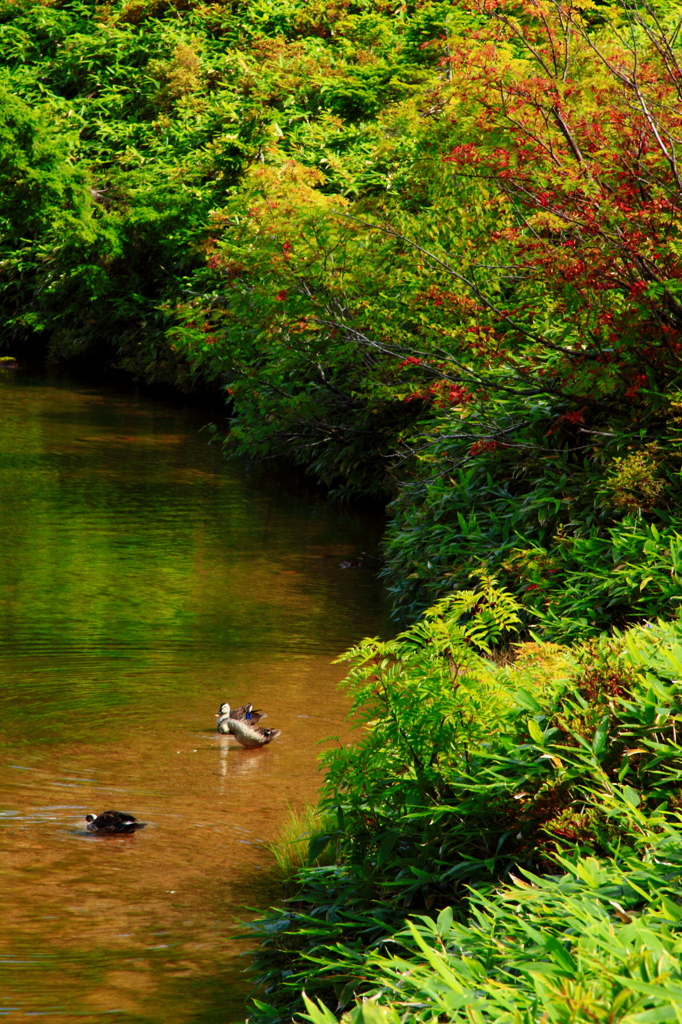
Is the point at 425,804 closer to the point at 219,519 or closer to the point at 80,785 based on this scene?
the point at 80,785

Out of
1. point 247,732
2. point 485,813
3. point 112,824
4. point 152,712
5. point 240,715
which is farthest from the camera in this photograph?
point 152,712

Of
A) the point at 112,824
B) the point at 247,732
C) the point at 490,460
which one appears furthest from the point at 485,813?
the point at 490,460

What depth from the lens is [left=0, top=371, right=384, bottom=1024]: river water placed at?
4156mm

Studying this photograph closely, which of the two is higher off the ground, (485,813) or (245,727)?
(485,813)

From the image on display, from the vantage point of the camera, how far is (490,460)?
317 inches

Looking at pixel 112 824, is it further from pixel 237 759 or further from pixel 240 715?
pixel 240 715

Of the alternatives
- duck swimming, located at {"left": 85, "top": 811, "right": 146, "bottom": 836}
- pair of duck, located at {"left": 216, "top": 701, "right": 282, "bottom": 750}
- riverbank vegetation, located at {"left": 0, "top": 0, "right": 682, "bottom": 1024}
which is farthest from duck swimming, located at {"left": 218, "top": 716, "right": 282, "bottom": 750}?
duck swimming, located at {"left": 85, "top": 811, "right": 146, "bottom": 836}

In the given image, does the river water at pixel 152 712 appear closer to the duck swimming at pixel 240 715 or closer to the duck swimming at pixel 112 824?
the duck swimming at pixel 112 824

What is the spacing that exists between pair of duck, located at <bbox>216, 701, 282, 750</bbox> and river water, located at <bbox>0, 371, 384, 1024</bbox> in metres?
0.09

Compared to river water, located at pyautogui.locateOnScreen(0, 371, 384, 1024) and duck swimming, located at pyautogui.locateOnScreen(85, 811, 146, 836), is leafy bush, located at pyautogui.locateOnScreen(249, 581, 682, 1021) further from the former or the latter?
duck swimming, located at pyautogui.locateOnScreen(85, 811, 146, 836)

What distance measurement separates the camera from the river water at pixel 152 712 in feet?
13.6

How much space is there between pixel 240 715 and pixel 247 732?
21 cm

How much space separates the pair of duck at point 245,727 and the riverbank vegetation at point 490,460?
25.9 inches

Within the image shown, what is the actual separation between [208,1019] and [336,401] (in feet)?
33.1
